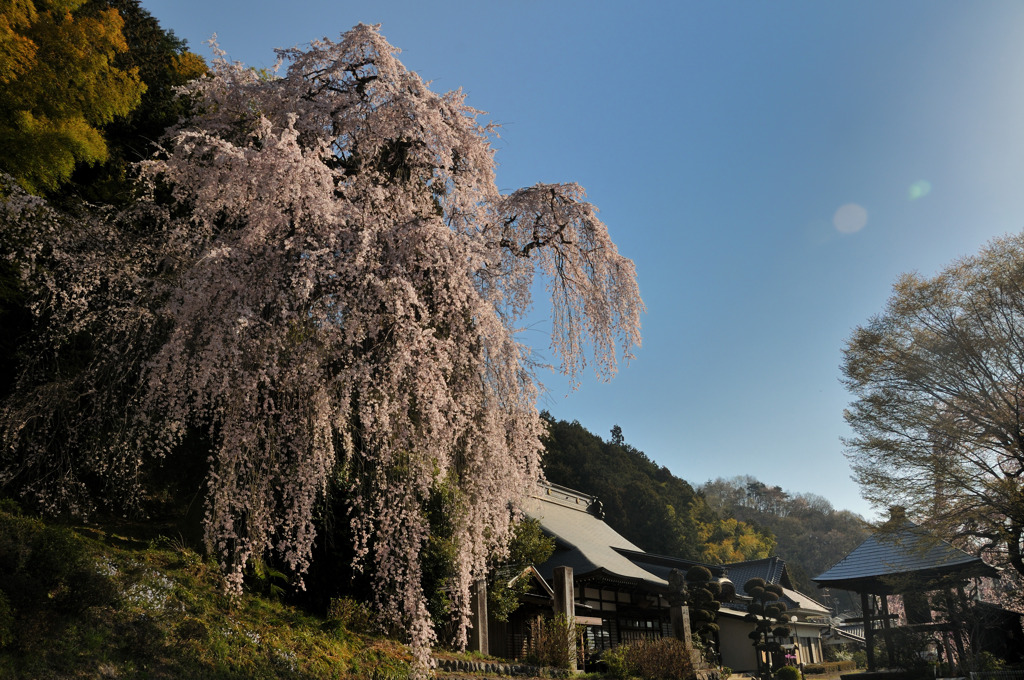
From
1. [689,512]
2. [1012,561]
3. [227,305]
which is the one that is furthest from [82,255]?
[689,512]

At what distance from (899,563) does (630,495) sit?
21.6 meters

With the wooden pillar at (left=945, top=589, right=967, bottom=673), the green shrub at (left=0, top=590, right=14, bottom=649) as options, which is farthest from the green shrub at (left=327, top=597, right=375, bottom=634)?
the wooden pillar at (left=945, top=589, right=967, bottom=673)

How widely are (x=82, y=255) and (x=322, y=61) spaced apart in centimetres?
421

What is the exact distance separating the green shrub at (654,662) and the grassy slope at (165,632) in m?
5.42

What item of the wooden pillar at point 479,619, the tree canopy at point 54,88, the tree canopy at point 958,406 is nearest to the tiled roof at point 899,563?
the tree canopy at point 958,406

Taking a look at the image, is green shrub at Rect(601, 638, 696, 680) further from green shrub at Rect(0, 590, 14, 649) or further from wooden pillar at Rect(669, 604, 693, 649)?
green shrub at Rect(0, 590, 14, 649)

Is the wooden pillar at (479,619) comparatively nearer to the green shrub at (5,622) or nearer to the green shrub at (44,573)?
the green shrub at (44,573)

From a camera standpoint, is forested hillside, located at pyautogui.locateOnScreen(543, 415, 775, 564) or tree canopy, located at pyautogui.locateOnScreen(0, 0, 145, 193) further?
forested hillside, located at pyautogui.locateOnScreen(543, 415, 775, 564)

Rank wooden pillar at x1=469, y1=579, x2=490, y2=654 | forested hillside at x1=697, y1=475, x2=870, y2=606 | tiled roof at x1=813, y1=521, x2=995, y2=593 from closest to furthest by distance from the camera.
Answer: wooden pillar at x1=469, y1=579, x2=490, y2=654, tiled roof at x1=813, y1=521, x2=995, y2=593, forested hillside at x1=697, y1=475, x2=870, y2=606

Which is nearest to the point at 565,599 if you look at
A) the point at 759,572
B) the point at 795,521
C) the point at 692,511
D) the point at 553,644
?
the point at 553,644

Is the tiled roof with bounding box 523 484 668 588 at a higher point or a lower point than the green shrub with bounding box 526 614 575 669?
higher

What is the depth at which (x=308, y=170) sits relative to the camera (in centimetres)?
691

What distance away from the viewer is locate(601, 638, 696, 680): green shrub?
13.0m

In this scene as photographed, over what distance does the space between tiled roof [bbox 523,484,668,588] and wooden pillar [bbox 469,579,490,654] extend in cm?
310
